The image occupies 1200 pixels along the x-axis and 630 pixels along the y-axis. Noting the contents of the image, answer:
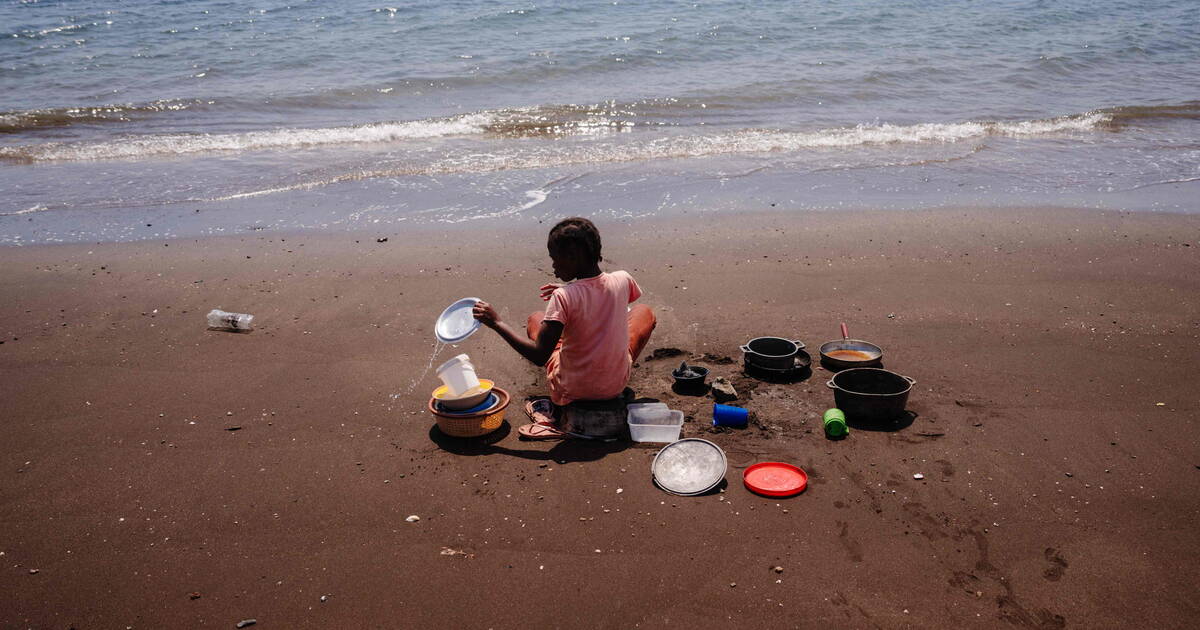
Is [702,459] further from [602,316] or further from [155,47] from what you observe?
[155,47]

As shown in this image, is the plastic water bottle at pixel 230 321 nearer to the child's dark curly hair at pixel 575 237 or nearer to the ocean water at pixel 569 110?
the ocean water at pixel 569 110

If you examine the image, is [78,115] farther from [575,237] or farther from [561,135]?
[575,237]

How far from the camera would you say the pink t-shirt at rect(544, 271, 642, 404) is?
14.1 feet

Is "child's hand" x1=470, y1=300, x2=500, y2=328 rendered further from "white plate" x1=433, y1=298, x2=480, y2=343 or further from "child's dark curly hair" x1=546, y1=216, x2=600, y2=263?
"child's dark curly hair" x1=546, y1=216, x2=600, y2=263

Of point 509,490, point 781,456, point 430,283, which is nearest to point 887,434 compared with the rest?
point 781,456

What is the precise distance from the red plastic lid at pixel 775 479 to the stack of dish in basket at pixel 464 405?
138cm

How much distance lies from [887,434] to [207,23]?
69.2ft

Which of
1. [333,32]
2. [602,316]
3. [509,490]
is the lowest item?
[509,490]

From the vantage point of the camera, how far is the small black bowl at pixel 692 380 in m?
4.91

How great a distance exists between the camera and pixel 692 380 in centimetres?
491

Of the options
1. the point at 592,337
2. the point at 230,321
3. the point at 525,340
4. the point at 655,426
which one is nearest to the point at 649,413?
the point at 655,426

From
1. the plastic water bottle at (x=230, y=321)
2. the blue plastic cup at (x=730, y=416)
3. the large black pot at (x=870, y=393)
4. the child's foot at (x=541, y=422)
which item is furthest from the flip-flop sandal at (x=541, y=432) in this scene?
the plastic water bottle at (x=230, y=321)

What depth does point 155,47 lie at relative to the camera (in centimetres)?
1836

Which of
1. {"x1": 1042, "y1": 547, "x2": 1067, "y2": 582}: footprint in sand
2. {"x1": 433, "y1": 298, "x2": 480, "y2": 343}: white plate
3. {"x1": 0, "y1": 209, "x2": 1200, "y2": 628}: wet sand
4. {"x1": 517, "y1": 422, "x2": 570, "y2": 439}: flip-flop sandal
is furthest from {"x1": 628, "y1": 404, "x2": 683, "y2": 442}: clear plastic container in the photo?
{"x1": 1042, "y1": 547, "x2": 1067, "y2": 582}: footprint in sand
